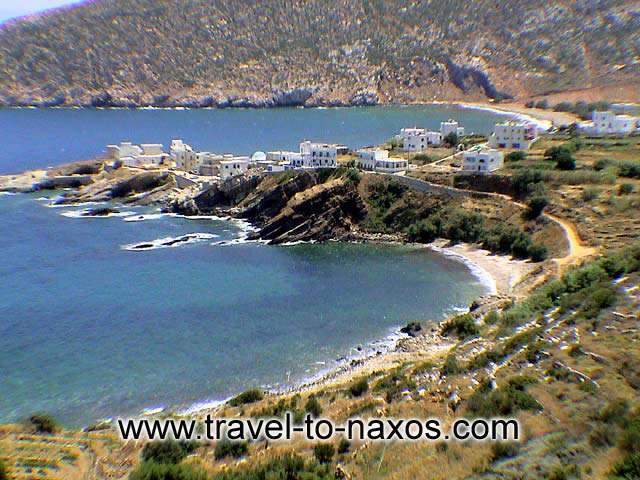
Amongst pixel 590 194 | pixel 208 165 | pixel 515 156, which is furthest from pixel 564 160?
pixel 208 165

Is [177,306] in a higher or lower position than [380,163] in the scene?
lower

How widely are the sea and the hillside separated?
10272 centimetres

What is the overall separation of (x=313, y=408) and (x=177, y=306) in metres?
16.6

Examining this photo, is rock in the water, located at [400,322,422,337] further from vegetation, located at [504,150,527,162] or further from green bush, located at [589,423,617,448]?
vegetation, located at [504,150,527,162]

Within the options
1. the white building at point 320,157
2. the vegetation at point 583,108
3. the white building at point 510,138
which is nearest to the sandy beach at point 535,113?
the vegetation at point 583,108

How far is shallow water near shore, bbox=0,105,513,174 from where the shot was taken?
91.6 meters

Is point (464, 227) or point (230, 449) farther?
point (464, 227)

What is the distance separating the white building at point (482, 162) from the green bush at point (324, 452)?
37.4m

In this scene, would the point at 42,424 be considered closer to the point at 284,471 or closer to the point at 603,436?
the point at 284,471

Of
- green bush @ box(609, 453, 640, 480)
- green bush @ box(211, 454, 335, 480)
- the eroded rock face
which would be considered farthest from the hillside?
green bush @ box(609, 453, 640, 480)

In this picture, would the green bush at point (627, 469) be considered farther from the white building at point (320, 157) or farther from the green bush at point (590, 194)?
the white building at point (320, 157)

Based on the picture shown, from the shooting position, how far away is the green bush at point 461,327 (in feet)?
93.5

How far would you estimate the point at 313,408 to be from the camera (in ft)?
67.3

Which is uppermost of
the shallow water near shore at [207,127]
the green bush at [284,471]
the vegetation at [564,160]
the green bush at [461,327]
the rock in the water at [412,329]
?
the vegetation at [564,160]
